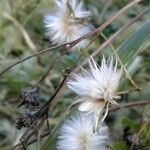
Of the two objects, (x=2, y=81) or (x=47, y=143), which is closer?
(x=47, y=143)

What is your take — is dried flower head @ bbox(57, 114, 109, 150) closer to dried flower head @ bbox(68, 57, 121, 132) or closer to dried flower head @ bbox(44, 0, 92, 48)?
dried flower head @ bbox(68, 57, 121, 132)

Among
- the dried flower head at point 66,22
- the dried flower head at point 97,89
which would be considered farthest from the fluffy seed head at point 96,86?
the dried flower head at point 66,22

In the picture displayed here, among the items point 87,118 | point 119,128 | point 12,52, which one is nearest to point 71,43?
point 87,118

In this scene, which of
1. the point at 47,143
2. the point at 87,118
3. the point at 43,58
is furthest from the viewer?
the point at 43,58

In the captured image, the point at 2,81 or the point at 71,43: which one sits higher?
the point at 2,81

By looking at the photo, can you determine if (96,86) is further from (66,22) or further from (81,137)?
(66,22)

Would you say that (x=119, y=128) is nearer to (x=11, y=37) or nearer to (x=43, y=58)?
(x=43, y=58)

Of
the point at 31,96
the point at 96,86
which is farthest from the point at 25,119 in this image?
the point at 96,86
